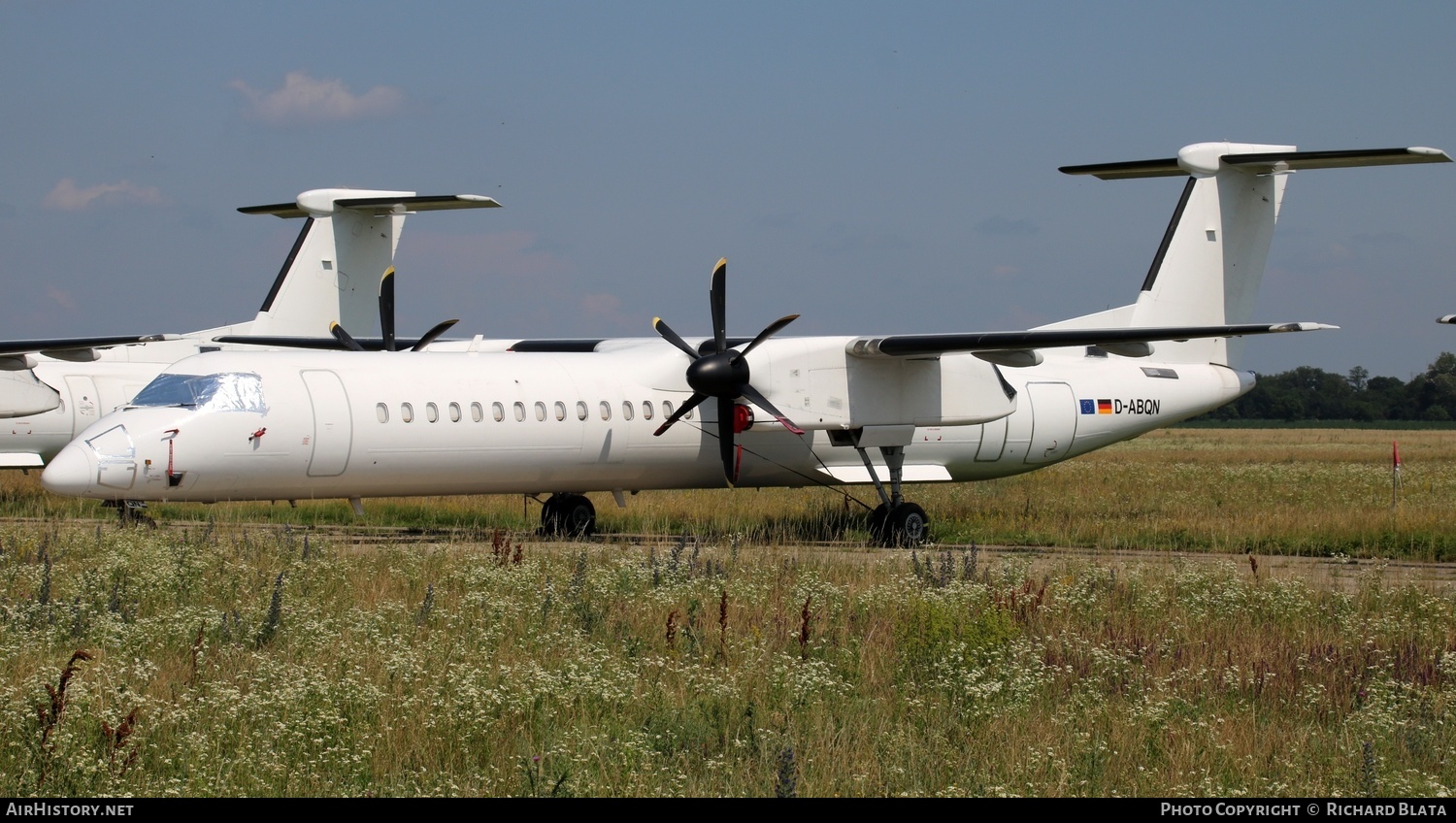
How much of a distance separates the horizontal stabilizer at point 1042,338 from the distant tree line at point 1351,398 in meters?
110

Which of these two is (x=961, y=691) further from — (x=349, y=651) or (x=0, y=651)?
(x=0, y=651)

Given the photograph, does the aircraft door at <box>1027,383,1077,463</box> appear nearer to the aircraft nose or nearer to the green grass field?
the green grass field

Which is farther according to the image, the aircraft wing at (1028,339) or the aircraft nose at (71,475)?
the aircraft wing at (1028,339)

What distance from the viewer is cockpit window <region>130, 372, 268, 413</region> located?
1606 cm

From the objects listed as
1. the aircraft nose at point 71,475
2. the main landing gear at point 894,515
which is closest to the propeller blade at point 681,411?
the main landing gear at point 894,515

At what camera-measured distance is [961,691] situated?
9.27 metres

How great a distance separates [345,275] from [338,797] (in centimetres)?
2439

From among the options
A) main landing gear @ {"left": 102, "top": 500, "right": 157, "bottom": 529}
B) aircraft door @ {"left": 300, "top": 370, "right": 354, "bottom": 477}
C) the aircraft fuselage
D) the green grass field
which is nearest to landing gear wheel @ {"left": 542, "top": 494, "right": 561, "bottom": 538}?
the aircraft fuselage

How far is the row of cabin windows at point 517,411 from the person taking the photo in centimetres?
1727

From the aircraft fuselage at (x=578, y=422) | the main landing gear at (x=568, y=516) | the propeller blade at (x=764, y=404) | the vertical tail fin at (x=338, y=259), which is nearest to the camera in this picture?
the aircraft fuselage at (x=578, y=422)

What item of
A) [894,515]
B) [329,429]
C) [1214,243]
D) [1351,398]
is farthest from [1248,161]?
[1351,398]

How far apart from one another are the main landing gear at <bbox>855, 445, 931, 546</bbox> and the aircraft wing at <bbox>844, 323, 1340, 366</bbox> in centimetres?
174

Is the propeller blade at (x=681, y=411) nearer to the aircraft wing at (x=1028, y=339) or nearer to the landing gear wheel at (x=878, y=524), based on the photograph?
the aircraft wing at (x=1028, y=339)
